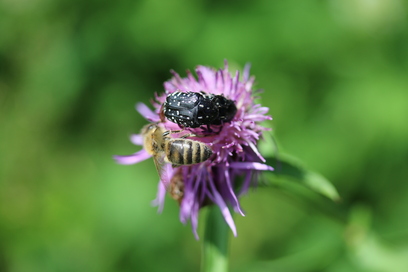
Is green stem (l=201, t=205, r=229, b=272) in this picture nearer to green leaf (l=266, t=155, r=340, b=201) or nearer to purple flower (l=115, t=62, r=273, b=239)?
purple flower (l=115, t=62, r=273, b=239)

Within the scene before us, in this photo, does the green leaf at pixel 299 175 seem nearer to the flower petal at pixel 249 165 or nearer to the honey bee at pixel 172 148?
the flower petal at pixel 249 165

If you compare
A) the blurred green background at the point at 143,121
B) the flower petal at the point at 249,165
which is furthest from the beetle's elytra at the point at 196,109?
the blurred green background at the point at 143,121

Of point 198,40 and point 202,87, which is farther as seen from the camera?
point 198,40

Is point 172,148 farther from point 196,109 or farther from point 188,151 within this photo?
point 196,109

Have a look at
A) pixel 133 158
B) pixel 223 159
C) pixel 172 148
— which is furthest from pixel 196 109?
pixel 133 158

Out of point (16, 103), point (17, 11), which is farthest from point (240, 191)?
point (17, 11)

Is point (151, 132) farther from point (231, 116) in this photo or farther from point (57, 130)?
point (57, 130)
